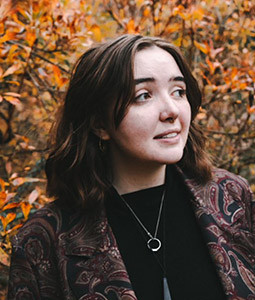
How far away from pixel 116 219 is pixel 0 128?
1249 millimetres

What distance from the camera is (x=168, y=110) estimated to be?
1728mm

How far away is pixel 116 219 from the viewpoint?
6.27 feet

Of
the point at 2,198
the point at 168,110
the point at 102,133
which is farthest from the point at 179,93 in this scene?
the point at 2,198

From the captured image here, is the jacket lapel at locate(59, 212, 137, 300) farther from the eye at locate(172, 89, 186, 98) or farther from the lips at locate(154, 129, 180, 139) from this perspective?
the eye at locate(172, 89, 186, 98)

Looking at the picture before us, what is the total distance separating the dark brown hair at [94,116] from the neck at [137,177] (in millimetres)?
67

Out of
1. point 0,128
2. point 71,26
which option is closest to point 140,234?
Answer: point 71,26

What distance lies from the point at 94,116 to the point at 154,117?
0.30 meters

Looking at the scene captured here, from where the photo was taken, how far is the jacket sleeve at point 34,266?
70.0 inches

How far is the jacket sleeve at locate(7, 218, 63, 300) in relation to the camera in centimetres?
178

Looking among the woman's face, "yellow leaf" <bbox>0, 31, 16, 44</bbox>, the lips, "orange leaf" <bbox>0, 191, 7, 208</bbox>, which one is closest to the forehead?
the woman's face

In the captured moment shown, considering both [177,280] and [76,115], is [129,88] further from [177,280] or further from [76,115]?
[177,280]

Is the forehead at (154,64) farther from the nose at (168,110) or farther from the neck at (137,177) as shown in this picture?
the neck at (137,177)

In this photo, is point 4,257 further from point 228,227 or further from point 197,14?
point 197,14

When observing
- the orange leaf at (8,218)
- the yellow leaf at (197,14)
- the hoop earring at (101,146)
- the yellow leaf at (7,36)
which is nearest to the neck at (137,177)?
the hoop earring at (101,146)
